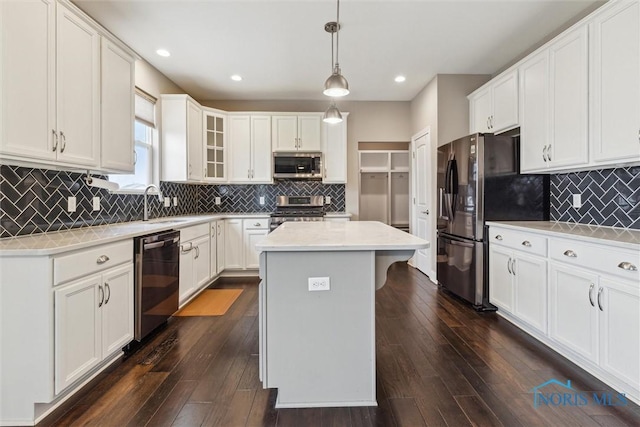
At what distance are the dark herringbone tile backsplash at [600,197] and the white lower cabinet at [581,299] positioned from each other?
24.2 inches

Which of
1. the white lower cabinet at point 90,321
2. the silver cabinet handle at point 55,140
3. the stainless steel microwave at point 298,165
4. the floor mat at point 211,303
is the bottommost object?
the floor mat at point 211,303

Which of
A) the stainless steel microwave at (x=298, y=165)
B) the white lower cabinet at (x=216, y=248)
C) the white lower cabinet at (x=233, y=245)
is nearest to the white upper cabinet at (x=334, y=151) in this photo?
the stainless steel microwave at (x=298, y=165)

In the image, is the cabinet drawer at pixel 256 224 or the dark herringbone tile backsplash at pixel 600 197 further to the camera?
the cabinet drawer at pixel 256 224

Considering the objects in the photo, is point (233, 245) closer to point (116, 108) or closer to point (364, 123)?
point (116, 108)

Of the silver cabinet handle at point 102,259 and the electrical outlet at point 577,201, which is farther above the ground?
the electrical outlet at point 577,201

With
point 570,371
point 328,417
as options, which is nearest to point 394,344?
point 328,417

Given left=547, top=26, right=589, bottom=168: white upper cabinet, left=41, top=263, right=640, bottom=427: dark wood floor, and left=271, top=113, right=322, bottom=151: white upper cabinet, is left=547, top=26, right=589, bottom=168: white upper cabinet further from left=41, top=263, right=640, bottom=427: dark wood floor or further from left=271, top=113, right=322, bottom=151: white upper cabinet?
left=271, top=113, right=322, bottom=151: white upper cabinet

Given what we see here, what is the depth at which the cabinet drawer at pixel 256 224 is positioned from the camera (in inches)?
174

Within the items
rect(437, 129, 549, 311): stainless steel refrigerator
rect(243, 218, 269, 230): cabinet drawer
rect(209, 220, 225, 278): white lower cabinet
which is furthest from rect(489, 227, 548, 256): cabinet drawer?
rect(209, 220, 225, 278): white lower cabinet

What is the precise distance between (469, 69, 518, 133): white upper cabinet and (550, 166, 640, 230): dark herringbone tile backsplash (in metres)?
0.76

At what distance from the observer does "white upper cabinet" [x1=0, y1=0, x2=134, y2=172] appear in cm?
166

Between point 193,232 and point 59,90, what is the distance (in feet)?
5.82

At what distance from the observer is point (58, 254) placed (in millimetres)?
1609

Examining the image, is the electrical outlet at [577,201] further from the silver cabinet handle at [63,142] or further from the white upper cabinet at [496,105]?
the silver cabinet handle at [63,142]
